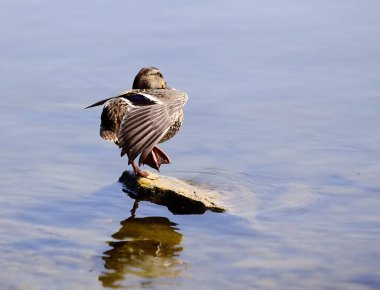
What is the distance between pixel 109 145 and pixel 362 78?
330cm

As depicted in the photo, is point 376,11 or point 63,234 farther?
point 376,11

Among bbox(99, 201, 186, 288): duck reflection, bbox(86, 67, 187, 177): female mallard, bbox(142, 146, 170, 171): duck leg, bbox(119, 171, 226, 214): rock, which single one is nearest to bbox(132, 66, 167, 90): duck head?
bbox(86, 67, 187, 177): female mallard

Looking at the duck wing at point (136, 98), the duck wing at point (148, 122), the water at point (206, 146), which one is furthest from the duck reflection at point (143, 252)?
the duck wing at point (136, 98)

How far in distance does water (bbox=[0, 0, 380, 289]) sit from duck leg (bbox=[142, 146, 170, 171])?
0.21 meters

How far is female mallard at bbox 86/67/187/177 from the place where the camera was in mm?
8016

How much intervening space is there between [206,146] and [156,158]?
882 mm

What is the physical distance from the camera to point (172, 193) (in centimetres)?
803

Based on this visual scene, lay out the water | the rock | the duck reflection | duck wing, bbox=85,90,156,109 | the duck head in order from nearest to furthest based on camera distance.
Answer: the duck reflection → the water → the rock → duck wing, bbox=85,90,156,109 → the duck head

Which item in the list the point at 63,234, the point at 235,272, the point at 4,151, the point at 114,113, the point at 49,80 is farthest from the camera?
the point at 49,80

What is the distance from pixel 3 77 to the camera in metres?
11.2

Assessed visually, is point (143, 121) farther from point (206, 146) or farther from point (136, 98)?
point (206, 146)

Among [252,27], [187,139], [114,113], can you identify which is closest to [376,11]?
[252,27]

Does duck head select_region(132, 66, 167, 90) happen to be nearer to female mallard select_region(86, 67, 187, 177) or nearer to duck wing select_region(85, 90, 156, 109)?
female mallard select_region(86, 67, 187, 177)

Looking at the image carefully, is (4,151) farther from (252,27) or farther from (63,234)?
(252,27)
